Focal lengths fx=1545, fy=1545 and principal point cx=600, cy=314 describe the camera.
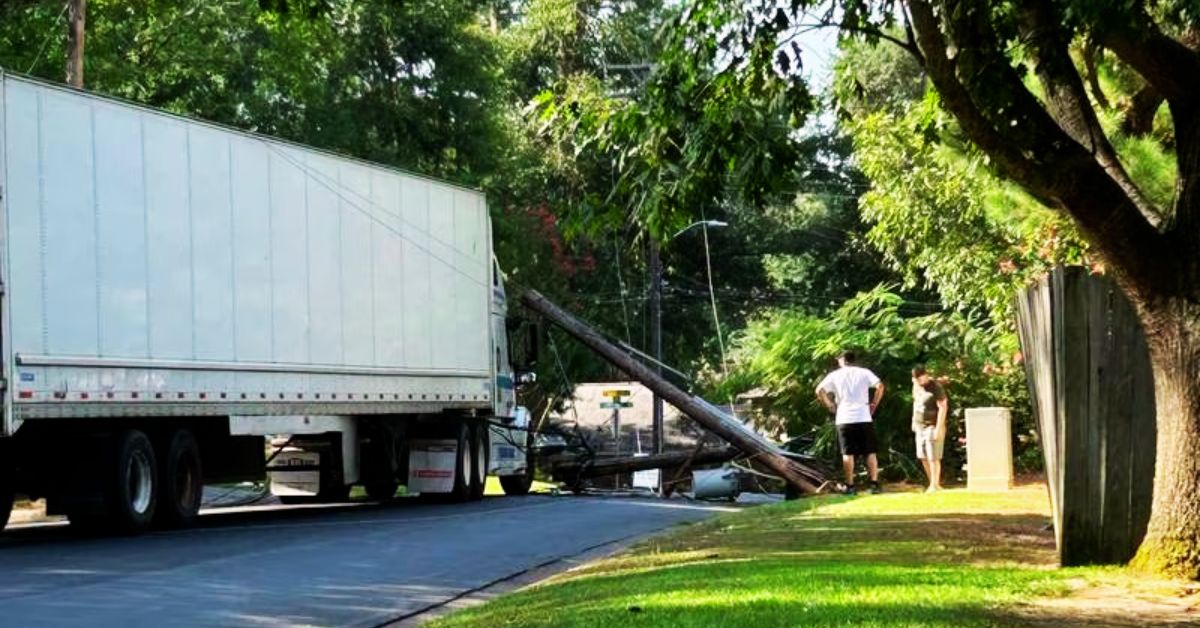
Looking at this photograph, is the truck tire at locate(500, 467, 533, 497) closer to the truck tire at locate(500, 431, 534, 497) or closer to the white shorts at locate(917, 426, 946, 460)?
the truck tire at locate(500, 431, 534, 497)

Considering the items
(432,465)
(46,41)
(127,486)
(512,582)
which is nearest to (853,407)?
(432,465)

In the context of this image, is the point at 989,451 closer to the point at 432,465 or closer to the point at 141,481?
the point at 432,465

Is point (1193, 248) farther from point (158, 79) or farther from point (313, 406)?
point (158, 79)

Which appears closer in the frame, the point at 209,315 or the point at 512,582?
the point at 512,582

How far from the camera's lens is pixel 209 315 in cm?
1639

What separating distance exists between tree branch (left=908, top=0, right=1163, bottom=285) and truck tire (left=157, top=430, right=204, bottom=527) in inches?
374

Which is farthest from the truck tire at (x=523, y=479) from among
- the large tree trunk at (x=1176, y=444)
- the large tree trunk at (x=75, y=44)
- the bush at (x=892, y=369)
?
the large tree trunk at (x=1176, y=444)

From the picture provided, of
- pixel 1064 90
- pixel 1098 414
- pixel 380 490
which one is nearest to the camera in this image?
pixel 1098 414

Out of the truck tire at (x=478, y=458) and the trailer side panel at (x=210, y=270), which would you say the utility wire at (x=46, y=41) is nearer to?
the trailer side panel at (x=210, y=270)

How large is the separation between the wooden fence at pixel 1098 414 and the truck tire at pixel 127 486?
9295mm

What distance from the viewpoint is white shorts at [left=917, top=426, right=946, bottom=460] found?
749 inches

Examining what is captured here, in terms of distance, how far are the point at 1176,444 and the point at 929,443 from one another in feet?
34.1

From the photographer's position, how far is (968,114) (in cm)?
936

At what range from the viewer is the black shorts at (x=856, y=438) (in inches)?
738
